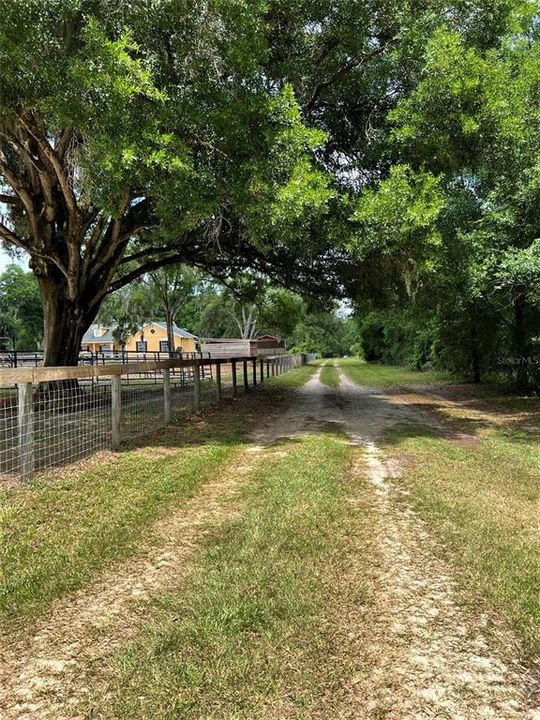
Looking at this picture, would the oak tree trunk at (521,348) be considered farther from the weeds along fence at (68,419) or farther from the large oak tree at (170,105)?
the large oak tree at (170,105)

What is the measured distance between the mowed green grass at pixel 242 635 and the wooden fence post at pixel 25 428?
2.42 meters

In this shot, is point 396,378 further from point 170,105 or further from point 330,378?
point 170,105

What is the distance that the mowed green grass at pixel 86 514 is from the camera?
3.22 meters

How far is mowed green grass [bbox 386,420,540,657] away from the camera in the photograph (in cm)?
308

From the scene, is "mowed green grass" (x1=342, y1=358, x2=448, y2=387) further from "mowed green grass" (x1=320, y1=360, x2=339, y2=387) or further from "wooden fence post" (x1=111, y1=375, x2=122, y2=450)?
"wooden fence post" (x1=111, y1=375, x2=122, y2=450)

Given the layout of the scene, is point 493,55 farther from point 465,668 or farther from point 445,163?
point 465,668

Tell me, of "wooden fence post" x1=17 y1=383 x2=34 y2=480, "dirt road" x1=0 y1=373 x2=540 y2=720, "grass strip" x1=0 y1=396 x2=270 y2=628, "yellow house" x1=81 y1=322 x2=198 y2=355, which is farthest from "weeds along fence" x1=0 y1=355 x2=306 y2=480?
"yellow house" x1=81 y1=322 x2=198 y2=355

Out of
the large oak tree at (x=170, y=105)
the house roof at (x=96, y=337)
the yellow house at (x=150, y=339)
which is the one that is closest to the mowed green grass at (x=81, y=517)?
the large oak tree at (x=170, y=105)

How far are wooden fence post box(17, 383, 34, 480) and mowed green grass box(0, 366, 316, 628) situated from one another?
0.67ft

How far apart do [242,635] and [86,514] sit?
2.34 meters

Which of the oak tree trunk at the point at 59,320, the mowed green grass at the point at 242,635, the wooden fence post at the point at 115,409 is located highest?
the oak tree trunk at the point at 59,320

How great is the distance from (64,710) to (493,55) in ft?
33.0

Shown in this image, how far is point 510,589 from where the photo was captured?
3.12 meters

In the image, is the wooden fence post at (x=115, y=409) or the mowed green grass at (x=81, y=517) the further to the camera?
the wooden fence post at (x=115, y=409)
